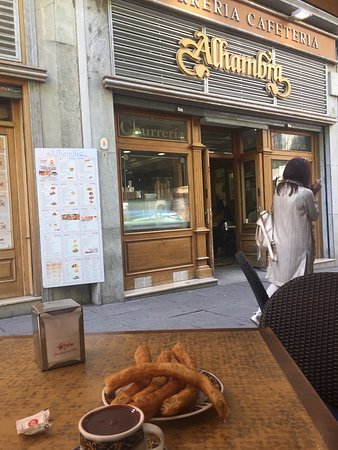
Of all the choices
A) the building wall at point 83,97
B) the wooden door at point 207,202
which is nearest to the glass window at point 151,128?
the building wall at point 83,97

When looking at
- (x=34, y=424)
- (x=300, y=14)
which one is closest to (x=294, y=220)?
(x=34, y=424)

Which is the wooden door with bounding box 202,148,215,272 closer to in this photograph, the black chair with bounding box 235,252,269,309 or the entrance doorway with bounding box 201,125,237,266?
the entrance doorway with bounding box 201,125,237,266

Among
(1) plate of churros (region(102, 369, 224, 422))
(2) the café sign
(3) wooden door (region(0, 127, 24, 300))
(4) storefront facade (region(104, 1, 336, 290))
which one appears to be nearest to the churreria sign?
(4) storefront facade (region(104, 1, 336, 290))

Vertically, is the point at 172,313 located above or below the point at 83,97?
below

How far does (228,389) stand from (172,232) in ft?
19.7

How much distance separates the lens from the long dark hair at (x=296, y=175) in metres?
3.62

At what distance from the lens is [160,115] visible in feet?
23.2

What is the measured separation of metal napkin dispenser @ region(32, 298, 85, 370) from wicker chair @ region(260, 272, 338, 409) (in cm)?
101

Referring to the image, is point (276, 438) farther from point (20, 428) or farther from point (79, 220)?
point (79, 220)

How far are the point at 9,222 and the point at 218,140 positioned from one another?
17.7 feet

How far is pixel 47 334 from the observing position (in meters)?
1.45

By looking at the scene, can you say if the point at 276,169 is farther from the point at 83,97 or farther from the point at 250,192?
the point at 83,97

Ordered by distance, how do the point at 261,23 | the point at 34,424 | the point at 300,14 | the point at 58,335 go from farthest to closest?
the point at 300,14, the point at 261,23, the point at 58,335, the point at 34,424

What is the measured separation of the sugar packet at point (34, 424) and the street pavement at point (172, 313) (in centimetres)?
384
